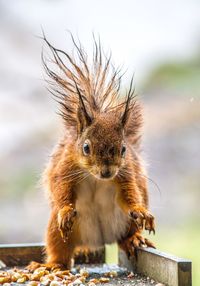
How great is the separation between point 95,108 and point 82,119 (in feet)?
0.27

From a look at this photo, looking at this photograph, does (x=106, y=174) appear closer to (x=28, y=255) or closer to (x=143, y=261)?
(x=143, y=261)

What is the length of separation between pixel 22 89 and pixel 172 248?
1550 millimetres

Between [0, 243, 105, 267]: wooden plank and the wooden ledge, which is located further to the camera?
[0, 243, 105, 267]: wooden plank

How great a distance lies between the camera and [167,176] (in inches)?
184

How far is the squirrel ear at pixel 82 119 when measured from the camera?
6.88 ft

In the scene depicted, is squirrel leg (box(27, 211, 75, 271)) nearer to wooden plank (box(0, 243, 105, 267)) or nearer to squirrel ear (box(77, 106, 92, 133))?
wooden plank (box(0, 243, 105, 267))

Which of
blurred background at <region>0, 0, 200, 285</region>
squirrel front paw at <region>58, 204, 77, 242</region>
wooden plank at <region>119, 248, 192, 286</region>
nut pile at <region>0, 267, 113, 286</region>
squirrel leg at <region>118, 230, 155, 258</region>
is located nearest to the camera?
wooden plank at <region>119, 248, 192, 286</region>

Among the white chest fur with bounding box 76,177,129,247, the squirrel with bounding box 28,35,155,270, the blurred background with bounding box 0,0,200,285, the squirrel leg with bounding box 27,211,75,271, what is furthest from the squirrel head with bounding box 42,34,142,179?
the blurred background with bounding box 0,0,200,285

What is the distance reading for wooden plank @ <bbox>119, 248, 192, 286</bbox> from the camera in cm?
177

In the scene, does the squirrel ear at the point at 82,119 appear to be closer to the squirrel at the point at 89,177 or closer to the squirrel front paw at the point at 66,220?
the squirrel at the point at 89,177

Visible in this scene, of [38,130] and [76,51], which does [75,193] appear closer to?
[76,51]

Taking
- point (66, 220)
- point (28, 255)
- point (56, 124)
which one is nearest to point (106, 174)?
point (66, 220)

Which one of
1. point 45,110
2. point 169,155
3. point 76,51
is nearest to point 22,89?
point 45,110

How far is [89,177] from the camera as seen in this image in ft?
7.22
